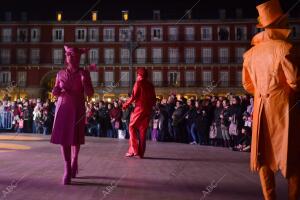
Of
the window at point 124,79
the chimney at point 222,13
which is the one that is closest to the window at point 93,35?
the window at point 124,79

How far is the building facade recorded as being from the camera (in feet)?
178

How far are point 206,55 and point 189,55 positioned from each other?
2355mm

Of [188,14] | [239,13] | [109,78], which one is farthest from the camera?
[239,13]

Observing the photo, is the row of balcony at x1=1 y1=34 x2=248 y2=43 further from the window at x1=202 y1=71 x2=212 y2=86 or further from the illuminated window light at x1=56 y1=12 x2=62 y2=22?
the window at x1=202 y1=71 x2=212 y2=86

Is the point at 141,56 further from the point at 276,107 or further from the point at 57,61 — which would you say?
the point at 276,107

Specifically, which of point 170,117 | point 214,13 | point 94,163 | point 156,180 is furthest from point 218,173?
point 214,13

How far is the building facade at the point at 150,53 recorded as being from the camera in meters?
54.3

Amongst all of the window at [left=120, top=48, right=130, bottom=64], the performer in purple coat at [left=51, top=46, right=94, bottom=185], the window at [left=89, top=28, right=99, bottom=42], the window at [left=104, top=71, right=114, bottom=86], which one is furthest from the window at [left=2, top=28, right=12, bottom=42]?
the performer in purple coat at [left=51, top=46, right=94, bottom=185]

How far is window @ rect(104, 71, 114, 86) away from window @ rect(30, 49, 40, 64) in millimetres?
9850

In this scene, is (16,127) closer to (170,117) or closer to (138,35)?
(170,117)

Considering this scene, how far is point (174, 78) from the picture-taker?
5516 cm

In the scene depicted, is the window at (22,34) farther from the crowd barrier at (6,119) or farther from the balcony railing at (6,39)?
the crowd barrier at (6,119)

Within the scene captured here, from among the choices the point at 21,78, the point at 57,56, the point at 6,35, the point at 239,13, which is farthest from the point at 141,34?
the point at 6,35

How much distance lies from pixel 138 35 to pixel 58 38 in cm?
1133
